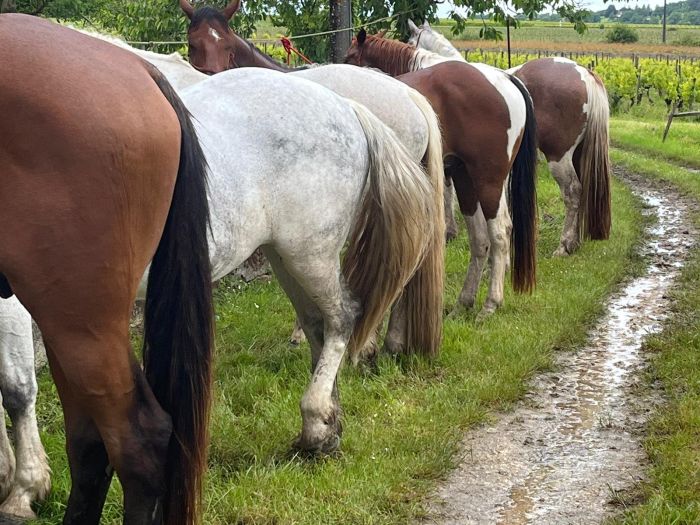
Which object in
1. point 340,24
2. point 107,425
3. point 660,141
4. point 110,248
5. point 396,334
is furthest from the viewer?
point 660,141

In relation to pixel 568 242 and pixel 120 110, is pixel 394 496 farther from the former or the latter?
pixel 568 242

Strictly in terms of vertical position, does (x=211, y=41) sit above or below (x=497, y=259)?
above

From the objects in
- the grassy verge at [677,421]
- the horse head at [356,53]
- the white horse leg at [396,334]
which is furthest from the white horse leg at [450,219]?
A: the white horse leg at [396,334]

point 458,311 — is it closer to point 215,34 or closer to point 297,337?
point 297,337

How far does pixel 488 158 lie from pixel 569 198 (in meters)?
3.03

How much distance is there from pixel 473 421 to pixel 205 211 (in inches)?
90.3

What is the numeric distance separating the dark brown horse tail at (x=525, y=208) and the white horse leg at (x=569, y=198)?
6.90 feet

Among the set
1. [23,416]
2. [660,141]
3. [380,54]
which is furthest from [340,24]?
[660,141]

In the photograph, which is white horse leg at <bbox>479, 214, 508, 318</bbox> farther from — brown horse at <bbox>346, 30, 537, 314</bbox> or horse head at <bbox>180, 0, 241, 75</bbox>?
horse head at <bbox>180, 0, 241, 75</bbox>

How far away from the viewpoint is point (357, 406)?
4.56 metres

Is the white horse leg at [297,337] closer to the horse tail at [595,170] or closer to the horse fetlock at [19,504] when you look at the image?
the horse fetlock at [19,504]

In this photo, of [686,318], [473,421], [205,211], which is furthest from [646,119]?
[205,211]

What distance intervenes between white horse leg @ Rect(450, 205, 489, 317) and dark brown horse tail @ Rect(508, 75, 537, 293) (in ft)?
0.80

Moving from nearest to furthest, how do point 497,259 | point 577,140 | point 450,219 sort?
1. point 497,259
2. point 450,219
3. point 577,140
